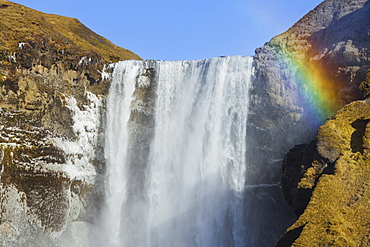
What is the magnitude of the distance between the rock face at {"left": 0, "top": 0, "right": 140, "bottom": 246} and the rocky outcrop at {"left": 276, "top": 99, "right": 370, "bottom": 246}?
58.6ft

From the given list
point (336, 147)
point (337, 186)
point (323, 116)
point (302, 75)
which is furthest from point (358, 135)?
point (302, 75)

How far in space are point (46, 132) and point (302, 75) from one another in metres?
19.2

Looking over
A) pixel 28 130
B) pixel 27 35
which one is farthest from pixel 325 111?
pixel 27 35

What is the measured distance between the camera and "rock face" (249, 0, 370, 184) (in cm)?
2508

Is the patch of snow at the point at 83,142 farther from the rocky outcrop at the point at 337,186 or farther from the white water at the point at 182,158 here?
the rocky outcrop at the point at 337,186

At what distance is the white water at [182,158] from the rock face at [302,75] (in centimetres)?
137

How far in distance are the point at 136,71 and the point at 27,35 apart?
921 centimetres

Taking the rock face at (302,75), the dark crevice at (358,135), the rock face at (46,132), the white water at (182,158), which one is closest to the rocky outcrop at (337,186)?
the dark crevice at (358,135)

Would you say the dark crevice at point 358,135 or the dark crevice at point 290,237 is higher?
the dark crevice at point 358,135

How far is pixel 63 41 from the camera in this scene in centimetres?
3406

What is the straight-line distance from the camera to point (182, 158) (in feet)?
102

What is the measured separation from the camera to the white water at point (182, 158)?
28703 millimetres

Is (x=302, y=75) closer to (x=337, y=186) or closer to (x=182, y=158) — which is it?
(x=182, y=158)

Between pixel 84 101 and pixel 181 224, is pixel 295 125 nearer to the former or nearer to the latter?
pixel 181 224
